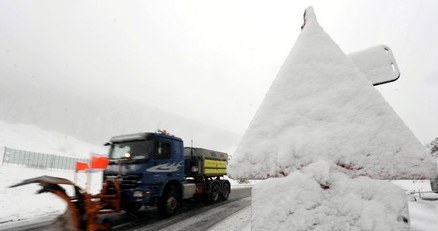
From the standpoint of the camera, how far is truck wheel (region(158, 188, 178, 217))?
8.84 m

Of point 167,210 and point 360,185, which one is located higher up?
point 360,185

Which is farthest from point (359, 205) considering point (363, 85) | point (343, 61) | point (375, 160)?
point (343, 61)

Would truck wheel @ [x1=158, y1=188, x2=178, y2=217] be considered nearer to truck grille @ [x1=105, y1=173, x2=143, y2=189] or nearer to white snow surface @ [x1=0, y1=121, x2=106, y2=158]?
truck grille @ [x1=105, y1=173, x2=143, y2=189]

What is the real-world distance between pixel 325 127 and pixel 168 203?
836 centimetres

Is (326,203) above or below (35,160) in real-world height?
below

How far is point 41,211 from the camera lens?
9.58m

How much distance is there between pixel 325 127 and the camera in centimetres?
154

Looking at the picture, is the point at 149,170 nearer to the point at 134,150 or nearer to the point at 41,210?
the point at 134,150

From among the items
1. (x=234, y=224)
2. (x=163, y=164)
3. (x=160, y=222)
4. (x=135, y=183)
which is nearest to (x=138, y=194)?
(x=135, y=183)

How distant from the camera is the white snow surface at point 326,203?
4.32ft

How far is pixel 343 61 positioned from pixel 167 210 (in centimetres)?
838

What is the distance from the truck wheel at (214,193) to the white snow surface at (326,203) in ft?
38.4

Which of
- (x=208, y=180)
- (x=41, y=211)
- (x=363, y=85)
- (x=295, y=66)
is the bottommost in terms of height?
(x=41, y=211)

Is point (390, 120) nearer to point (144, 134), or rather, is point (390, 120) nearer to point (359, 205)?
point (359, 205)
